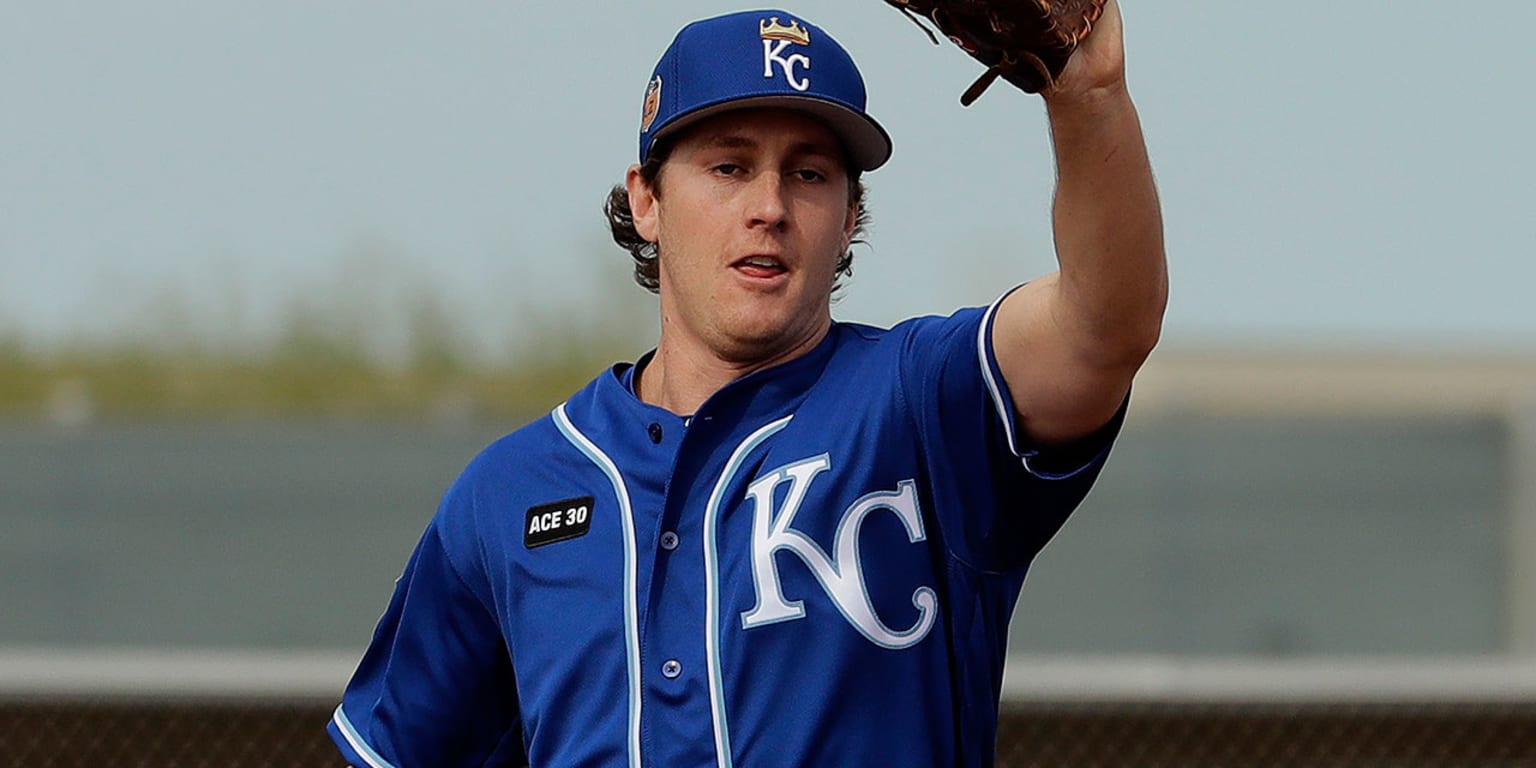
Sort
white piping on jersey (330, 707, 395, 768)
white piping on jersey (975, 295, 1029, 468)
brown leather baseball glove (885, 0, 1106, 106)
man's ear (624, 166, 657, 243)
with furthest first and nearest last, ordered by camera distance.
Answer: white piping on jersey (330, 707, 395, 768)
man's ear (624, 166, 657, 243)
white piping on jersey (975, 295, 1029, 468)
brown leather baseball glove (885, 0, 1106, 106)

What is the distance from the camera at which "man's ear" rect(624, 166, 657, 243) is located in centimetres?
244

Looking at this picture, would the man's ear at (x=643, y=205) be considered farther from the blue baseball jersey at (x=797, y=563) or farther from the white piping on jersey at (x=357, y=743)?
the white piping on jersey at (x=357, y=743)

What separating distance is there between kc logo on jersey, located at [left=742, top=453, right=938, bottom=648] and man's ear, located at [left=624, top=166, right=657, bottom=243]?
0.50m

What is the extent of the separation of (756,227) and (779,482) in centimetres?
29

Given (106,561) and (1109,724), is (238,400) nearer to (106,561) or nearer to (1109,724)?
(106,561)

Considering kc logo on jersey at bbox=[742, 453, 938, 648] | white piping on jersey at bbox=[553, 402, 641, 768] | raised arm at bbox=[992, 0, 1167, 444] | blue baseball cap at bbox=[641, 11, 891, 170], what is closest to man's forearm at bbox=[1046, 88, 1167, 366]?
raised arm at bbox=[992, 0, 1167, 444]

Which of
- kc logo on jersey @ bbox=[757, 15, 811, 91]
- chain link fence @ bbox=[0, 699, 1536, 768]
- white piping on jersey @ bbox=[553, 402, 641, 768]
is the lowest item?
chain link fence @ bbox=[0, 699, 1536, 768]

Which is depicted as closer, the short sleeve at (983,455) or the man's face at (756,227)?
the short sleeve at (983,455)

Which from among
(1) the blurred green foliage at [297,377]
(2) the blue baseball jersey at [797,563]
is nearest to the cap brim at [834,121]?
(2) the blue baseball jersey at [797,563]

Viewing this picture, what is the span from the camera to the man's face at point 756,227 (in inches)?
84.7

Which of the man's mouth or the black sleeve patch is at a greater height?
the man's mouth

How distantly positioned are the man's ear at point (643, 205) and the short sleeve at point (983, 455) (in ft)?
1.59

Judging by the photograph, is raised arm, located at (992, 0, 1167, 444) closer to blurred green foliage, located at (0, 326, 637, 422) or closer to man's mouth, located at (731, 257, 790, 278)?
man's mouth, located at (731, 257, 790, 278)

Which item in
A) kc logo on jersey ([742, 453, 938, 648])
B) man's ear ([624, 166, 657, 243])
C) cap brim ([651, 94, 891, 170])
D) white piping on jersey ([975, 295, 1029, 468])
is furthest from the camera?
man's ear ([624, 166, 657, 243])
